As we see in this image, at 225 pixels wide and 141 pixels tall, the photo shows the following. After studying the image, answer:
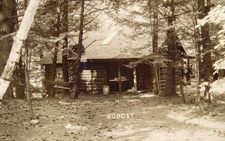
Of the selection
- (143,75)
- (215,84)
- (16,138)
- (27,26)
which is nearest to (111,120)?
(16,138)

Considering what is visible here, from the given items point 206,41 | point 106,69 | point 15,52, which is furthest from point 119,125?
point 106,69

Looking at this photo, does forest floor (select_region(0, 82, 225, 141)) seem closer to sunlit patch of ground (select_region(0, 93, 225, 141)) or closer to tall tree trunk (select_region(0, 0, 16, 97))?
sunlit patch of ground (select_region(0, 93, 225, 141))

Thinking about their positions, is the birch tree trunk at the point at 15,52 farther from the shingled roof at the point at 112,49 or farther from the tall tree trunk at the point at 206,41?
the shingled roof at the point at 112,49

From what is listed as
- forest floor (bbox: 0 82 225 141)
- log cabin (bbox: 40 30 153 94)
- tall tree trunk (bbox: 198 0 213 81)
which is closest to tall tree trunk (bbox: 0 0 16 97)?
forest floor (bbox: 0 82 225 141)

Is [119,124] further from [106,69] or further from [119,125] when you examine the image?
[106,69]

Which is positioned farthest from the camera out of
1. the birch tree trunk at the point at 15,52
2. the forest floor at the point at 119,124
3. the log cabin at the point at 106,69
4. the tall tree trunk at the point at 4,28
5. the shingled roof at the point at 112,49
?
the log cabin at the point at 106,69

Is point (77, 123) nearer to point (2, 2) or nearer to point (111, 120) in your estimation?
point (111, 120)

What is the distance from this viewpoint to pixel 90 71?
25.9m

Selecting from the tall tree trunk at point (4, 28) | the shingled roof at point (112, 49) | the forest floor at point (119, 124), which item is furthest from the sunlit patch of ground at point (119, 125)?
the shingled roof at point (112, 49)

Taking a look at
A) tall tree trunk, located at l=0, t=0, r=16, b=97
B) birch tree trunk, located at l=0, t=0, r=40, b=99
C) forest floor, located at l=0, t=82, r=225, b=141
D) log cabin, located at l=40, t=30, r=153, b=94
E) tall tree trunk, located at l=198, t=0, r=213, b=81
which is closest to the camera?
birch tree trunk, located at l=0, t=0, r=40, b=99

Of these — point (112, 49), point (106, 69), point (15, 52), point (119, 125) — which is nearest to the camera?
point (15, 52)

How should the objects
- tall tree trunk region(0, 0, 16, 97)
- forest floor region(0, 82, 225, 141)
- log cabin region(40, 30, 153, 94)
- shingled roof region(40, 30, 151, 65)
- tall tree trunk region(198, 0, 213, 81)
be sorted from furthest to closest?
log cabin region(40, 30, 153, 94) → shingled roof region(40, 30, 151, 65) → tall tree trunk region(198, 0, 213, 81) → tall tree trunk region(0, 0, 16, 97) → forest floor region(0, 82, 225, 141)

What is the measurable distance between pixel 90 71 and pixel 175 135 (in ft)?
59.2

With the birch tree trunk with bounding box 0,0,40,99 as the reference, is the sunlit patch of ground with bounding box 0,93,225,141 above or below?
below
